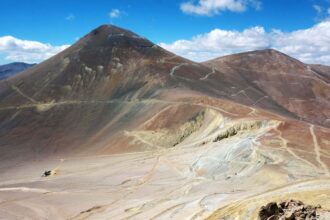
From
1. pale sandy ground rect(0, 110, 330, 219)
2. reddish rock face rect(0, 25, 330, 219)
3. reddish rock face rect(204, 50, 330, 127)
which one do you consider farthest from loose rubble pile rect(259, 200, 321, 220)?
reddish rock face rect(204, 50, 330, 127)

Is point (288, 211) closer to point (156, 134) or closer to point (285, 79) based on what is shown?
point (156, 134)

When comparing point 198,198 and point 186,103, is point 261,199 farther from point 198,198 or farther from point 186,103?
point 186,103

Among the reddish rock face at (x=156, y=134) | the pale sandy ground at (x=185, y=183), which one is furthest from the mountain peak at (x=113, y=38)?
the pale sandy ground at (x=185, y=183)

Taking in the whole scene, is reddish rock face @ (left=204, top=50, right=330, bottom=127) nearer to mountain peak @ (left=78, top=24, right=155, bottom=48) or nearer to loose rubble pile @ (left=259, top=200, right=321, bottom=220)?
mountain peak @ (left=78, top=24, right=155, bottom=48)

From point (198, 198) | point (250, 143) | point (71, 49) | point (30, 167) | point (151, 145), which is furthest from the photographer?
point (71, 49)

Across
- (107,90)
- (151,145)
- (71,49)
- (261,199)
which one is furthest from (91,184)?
(71,49)

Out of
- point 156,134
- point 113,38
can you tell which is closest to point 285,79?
point 113,38
